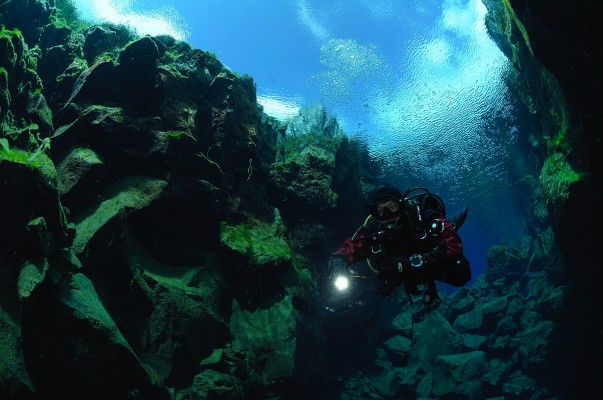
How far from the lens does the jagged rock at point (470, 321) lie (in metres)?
20.7

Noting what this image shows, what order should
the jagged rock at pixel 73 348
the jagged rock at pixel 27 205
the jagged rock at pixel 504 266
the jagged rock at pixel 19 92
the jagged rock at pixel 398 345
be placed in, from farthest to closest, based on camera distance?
the jagged rock at pixel 504 266
the jagged rock at pixel 398 345
the jagged rock at pixel 19 92
the jagged rock at pixel 27 205
the jagged rock at pixel 73 348

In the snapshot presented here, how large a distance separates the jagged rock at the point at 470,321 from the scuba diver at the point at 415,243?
18965 mm

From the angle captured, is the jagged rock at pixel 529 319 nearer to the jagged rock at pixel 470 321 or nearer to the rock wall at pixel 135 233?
the jagged rock at pixel 470 321

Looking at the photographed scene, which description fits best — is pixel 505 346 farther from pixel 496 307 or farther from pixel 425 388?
pixel 425 388

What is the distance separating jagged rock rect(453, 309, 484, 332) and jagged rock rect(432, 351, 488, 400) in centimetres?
425

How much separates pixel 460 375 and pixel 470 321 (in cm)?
592

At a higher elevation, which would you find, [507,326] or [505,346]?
[507,326]

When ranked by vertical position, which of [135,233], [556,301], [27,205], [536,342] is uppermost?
[556,301]

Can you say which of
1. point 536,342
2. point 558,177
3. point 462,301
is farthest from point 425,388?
point 462,301

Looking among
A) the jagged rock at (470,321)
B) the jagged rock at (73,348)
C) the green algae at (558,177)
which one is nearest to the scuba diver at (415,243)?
the jagged rock at (73,348)

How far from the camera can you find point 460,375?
52.3 feet

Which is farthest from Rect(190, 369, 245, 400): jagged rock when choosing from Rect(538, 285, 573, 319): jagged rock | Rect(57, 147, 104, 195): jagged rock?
Rect(538, 285, 573, 319): jagged rock

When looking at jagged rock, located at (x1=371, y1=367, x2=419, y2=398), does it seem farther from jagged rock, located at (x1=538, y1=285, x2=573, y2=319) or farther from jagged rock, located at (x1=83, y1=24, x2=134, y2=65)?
jagged rock, located at (x1=83, y1=24, x2=134, y2=65)

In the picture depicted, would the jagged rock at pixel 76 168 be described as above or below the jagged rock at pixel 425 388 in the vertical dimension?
above
